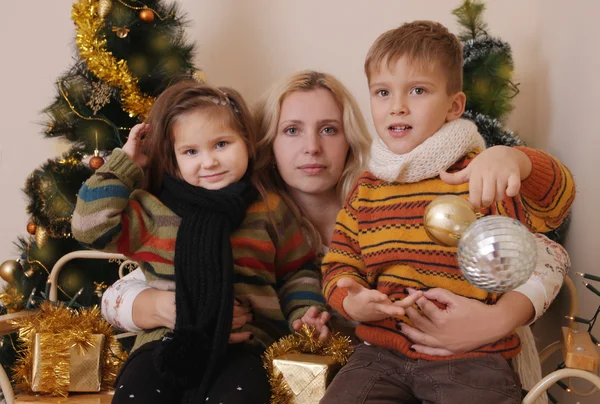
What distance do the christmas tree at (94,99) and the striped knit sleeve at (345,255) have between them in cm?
76

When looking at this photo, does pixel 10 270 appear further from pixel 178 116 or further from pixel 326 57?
pixel 326 57

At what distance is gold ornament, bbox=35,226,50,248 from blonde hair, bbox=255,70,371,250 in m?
0.71

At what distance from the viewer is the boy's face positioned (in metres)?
1.17

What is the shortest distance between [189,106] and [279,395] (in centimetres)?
66

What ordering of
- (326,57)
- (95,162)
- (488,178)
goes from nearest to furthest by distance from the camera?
1. (488,178)
2. (95,162)
3. (326,57)

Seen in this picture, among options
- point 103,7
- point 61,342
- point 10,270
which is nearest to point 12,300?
point 10,270

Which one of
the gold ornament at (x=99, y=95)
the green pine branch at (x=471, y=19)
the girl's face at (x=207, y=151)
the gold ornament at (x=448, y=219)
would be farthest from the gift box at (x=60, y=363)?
the green pine branch at (x=471, y=19)

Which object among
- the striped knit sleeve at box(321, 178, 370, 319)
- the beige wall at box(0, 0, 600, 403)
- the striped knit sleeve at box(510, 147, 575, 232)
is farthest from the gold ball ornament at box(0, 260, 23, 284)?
the striped knit sleeve at box(510, 147, 575, 232)

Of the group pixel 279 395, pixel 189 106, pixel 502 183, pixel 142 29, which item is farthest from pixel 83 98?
pixel 502 183

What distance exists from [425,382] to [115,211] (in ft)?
2.38

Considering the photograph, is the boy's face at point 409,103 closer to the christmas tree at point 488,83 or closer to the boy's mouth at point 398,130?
the boy's mouth at point 398,130

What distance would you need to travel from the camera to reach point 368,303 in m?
1.08

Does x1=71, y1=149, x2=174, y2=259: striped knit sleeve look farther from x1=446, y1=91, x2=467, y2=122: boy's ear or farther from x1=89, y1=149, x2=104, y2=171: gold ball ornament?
x1=446, y1=91, x2=467, y2=122: boy's ear

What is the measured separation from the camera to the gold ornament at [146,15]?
5.82 feet
